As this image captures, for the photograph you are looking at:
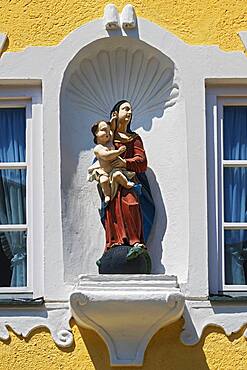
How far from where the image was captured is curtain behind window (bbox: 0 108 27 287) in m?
13.6

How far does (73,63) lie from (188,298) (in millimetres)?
1521

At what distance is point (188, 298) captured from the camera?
13367 millimetres

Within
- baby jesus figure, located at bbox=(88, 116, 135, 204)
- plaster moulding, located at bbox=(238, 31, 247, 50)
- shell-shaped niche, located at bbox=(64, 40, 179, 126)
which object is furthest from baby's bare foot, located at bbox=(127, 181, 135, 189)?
plaster moulding, located at bbox=(238, 31, 247, 50)

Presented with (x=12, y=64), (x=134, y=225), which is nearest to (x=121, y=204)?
(x=134, y=225)

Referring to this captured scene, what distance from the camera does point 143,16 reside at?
13.8 m

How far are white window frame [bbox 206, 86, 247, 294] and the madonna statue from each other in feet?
1.19

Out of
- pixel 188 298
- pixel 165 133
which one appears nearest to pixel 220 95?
pixel 165 133

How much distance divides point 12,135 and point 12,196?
14.2 inches

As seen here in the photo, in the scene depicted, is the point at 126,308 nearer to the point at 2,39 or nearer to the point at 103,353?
the point at 103,353

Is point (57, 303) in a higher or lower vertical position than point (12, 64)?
lower

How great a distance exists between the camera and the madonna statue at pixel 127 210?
1330 centimetres

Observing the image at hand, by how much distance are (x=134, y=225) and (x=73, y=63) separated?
1032 millimetres

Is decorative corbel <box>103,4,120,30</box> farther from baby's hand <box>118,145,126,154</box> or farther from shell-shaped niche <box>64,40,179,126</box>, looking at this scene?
baby's hand <box>118,145,126,154</box>

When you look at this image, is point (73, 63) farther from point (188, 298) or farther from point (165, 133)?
point (188, 298)
